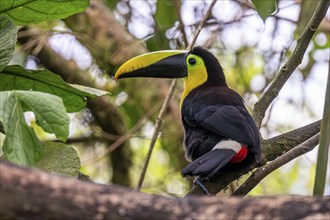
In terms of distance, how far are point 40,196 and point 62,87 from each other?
1.22 meters

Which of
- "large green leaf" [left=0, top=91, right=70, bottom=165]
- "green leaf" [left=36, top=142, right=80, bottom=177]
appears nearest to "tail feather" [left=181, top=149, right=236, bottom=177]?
"green leaf" [left=36, top=142, right=80, bottom=177]

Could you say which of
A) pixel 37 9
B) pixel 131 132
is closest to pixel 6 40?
pixel 37 9

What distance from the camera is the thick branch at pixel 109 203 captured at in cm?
110

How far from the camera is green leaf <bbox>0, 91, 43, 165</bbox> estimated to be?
1.74 metres

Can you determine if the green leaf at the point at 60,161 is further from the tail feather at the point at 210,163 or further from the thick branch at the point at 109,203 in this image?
the thick branch at the point at 109,203

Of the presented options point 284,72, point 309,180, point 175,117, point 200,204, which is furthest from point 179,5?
point 200,204

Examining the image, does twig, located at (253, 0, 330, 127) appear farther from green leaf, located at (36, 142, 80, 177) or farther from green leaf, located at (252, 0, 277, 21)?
green leaf, located at (36, 142, 80, 177)

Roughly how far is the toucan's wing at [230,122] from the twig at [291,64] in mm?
70

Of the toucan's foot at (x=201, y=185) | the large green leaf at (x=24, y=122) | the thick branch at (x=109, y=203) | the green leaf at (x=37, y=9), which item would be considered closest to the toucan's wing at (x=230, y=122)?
the toucan's foot at (x=201, y=185)

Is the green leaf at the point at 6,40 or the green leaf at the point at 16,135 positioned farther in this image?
the green leaf at the point at 6,40

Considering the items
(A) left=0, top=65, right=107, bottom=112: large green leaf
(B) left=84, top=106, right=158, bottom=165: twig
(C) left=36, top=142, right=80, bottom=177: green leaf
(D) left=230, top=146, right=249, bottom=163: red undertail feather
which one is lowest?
(B) left=84, top=106, right=158, bottom=165: twig

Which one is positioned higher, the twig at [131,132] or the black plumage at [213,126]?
the black plumage at [213,126]

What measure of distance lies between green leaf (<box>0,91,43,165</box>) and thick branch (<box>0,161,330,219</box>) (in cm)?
60

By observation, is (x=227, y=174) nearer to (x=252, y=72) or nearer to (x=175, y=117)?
(x=175, y=117)
